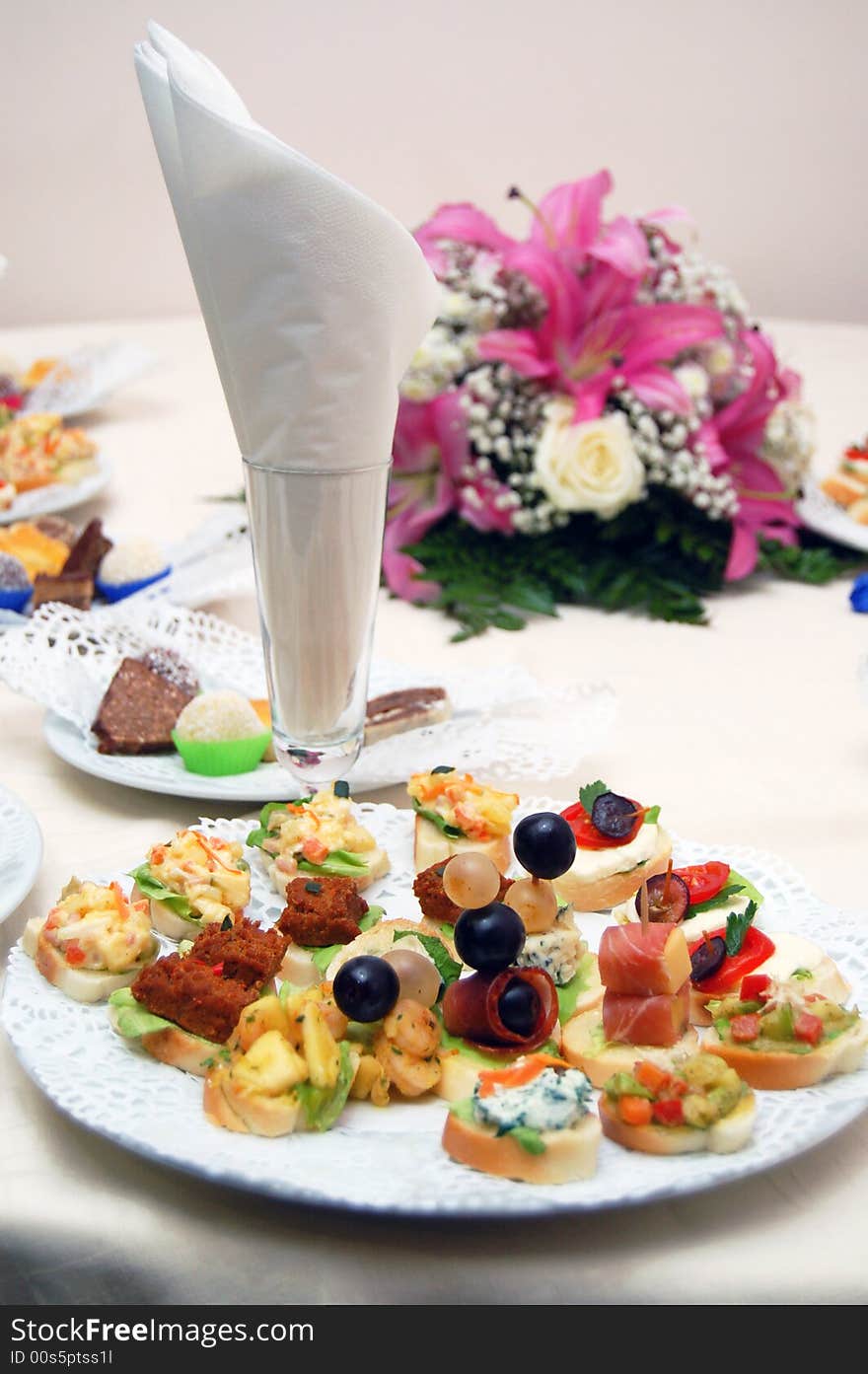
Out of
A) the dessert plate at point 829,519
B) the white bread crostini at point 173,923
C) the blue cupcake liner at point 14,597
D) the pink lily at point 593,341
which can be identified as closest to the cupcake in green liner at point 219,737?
the white bread crostini at point 173,923

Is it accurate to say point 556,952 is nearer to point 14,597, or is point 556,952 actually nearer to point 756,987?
point 756,987

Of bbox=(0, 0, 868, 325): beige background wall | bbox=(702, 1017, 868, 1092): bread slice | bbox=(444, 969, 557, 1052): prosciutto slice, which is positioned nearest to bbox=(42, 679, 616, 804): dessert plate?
bbox=(444, 969, 557, 1052): prosciutto slice

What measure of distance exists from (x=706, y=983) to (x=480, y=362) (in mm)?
1302

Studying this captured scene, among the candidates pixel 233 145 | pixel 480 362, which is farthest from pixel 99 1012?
pixel 480 362

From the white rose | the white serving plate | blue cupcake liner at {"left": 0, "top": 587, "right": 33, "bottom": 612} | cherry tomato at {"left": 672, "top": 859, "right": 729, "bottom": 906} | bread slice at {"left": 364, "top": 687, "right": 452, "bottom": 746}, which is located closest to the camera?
cherry tomato at {"left": 672, "top": 859, "right": 729, "bottom": 906}

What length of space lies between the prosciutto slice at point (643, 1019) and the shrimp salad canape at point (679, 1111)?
68 millimetres

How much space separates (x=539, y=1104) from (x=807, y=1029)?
18 centimetres

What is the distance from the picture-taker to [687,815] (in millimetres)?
1402

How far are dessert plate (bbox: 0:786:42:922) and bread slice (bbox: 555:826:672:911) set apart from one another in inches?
15.5

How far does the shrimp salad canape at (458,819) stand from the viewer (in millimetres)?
1198

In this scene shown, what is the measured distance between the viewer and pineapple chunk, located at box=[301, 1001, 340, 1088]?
0.84 metres

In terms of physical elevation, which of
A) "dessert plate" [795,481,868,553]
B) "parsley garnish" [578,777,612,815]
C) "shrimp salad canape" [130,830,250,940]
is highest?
"parsley garnish" [578,777,612,815]

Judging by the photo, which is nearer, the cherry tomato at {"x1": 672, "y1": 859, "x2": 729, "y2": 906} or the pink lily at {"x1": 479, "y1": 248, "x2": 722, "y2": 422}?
the cherry tomato at {"x1": 672, "y1": 859, "x2": 729, "y2": 906}

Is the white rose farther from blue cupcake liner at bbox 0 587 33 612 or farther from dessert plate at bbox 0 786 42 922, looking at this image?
dessert plate at bbox 0 786 42 922
